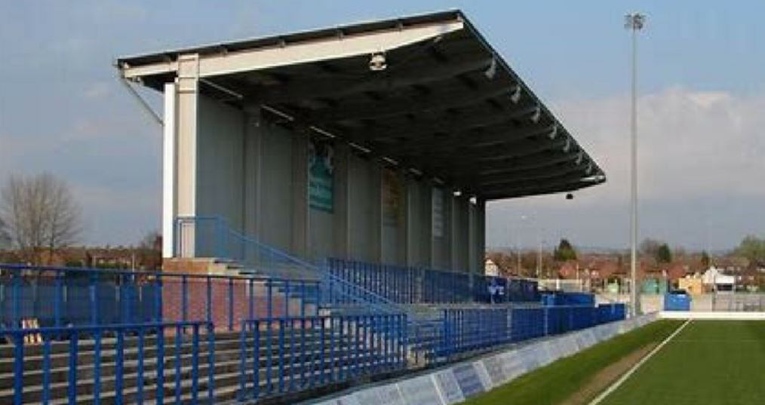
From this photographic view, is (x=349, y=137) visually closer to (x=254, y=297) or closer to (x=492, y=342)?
(x=492, y=342)

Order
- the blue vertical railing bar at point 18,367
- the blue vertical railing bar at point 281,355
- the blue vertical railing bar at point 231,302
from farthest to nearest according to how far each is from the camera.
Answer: the blue vertical railing bar at point 231,302 → the blue vertical railing bar at point 281,355 → the blue vertical railing bar at point 18,367

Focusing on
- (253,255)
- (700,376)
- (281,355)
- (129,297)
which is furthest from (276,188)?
(281,355)

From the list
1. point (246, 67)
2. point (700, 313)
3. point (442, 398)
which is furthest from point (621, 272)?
point (442, 398)

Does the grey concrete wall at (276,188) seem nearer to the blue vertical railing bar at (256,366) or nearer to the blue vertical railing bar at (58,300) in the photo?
the blue vertical railing bar at (256,366)

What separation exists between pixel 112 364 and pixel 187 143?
1655 cm

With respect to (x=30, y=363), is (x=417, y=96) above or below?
above

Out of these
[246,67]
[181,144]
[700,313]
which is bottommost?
[700,313]

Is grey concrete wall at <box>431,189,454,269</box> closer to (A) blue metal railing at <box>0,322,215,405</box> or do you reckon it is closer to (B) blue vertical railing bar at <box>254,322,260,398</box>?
(B) blue vertical railing bar at <box>254,322,260,398</box>

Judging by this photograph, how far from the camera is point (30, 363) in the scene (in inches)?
534

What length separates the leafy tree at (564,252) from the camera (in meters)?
181

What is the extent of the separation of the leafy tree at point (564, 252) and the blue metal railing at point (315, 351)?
155m

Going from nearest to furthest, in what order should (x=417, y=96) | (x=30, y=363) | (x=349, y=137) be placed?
(x=30, y=363) < (x=417, y=96) < (x=349, y=137)

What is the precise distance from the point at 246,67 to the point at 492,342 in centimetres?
1076

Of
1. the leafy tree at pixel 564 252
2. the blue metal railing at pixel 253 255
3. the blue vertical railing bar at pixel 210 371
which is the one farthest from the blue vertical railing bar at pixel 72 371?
the leafy tree at pixel 564 252
